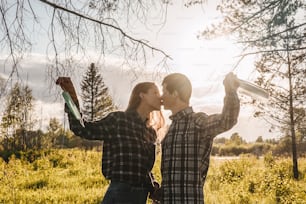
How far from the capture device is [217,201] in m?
7.15

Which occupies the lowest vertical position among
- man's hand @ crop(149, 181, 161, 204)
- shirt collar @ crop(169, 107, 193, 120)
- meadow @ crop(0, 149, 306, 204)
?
meadow @ crop(0, 149, 306, 204)

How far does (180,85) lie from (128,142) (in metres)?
0.59

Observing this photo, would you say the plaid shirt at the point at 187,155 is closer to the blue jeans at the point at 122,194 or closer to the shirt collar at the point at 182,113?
the shirt collar at the point at 182,113

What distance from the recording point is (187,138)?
2752 millimetres

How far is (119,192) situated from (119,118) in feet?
1.84

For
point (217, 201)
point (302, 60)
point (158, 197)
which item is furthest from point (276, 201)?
point (158, 197)

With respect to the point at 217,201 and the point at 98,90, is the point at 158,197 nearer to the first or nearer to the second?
the point at 217,201

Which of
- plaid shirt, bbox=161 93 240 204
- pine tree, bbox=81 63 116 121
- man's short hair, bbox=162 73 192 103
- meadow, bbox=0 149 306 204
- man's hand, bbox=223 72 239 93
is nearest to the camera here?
man's hand, bbox=223 72 239 93

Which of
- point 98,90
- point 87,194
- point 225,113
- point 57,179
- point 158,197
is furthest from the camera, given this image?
point 98,90

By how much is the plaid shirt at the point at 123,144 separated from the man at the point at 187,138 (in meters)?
0.22

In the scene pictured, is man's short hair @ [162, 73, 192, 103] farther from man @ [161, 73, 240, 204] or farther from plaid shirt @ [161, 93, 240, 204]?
plaid shirt @ [161, 93, 240, 204]

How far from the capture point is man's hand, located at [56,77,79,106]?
9.84ft

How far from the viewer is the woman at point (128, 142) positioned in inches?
114

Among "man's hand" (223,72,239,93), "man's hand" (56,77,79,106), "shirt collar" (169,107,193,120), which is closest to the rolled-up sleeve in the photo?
"man's hand" (56,77,79,106)
